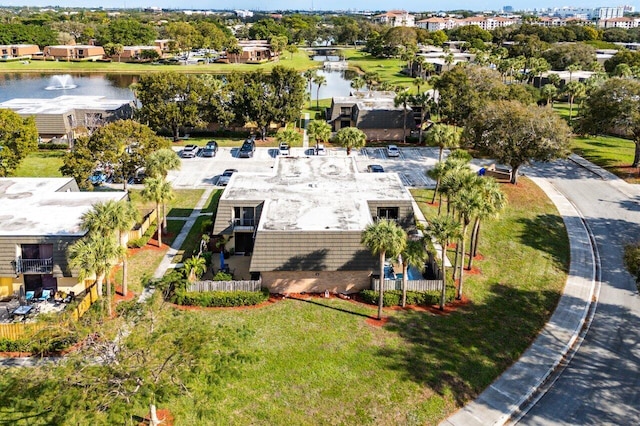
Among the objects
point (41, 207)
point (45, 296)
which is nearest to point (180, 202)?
point (41, 207)

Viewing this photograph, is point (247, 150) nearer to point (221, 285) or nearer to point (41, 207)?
point (41, 207)

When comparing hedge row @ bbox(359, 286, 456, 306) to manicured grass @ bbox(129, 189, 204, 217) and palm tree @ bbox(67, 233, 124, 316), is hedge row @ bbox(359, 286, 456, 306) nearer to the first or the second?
palm tree @ bbox(67, 233, 124, 316)

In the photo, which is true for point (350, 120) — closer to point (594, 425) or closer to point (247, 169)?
point (247, 169)

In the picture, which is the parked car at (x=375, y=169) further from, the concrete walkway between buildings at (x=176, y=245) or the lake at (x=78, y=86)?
the lake at (x=78, y=86)

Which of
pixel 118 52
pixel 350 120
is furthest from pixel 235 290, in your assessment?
pixel 118 52

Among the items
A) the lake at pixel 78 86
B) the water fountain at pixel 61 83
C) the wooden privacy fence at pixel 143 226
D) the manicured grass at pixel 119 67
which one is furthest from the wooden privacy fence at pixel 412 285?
the manicured grass at pixel 119 67

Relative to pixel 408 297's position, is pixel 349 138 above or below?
above
